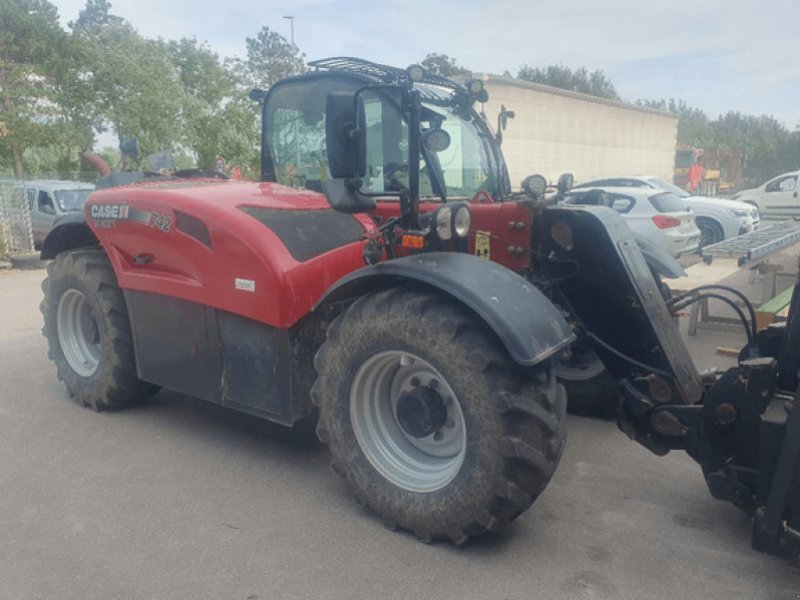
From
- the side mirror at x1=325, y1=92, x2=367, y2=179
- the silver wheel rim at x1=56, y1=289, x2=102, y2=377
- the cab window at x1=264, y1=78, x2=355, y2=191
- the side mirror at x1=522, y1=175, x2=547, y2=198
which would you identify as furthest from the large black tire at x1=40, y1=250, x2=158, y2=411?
the side mirror at x1=522, y1=175, x2=547, y2=198

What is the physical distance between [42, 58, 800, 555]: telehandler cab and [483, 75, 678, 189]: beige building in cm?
1531

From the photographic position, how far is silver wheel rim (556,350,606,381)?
4.89 meters

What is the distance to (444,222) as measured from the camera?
11.0 feet

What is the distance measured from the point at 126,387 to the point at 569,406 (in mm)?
3146

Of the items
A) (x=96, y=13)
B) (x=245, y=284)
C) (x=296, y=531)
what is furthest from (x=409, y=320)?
(x=96, y=13)

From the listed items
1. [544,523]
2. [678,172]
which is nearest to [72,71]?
[544,523]

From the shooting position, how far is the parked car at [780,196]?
19.4 m

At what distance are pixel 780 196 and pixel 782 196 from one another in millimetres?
56

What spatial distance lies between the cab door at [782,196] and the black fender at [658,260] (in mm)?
16744

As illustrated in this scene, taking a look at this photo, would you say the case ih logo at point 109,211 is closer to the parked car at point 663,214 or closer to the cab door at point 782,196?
the parked car at point 663,214

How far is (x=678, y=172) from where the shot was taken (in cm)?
3812

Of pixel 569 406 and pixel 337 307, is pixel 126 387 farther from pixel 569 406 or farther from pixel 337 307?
pixel 569 406

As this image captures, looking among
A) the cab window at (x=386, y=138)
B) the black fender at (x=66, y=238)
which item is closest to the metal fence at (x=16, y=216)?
the black fender at (x=66, y=238)

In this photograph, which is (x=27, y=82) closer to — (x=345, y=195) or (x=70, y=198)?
(x=70, y=198)
